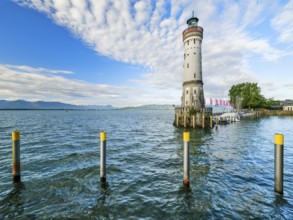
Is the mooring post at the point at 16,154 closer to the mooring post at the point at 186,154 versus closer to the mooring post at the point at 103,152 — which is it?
the mooring post at the point at 103,152

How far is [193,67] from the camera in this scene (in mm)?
31062

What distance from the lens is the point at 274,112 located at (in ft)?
253

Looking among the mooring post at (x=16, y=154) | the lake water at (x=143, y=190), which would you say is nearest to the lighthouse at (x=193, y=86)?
the lake water at (x=143, y=190)

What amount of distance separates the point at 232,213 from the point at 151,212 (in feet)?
9.14

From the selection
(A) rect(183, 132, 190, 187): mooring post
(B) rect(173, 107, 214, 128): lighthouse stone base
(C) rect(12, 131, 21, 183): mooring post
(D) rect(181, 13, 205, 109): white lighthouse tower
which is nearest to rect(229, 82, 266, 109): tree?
(D) rect(181, 13, 205, 109): white lighthouse tower

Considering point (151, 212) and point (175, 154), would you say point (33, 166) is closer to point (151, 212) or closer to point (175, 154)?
point (151, 212)

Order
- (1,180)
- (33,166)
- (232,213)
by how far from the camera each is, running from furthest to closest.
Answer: (33,166)
(1,180)
(232,213)

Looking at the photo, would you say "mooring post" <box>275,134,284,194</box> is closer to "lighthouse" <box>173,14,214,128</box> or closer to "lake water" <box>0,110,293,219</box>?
"lake water" <box>0,110,293,219</box>

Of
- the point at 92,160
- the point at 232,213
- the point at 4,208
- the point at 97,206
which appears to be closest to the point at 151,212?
the point at 97,206

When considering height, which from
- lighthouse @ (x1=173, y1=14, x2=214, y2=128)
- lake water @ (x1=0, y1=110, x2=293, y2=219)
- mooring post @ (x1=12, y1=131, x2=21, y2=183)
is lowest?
lake water @ (x1=0, y1=110, x2=293, y2=219)

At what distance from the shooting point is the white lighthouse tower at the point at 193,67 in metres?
30.9

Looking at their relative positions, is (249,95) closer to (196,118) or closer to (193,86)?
(193,86)

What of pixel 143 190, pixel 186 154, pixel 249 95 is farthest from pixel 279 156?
pixel 249 95

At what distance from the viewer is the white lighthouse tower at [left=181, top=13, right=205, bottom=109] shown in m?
30.9
